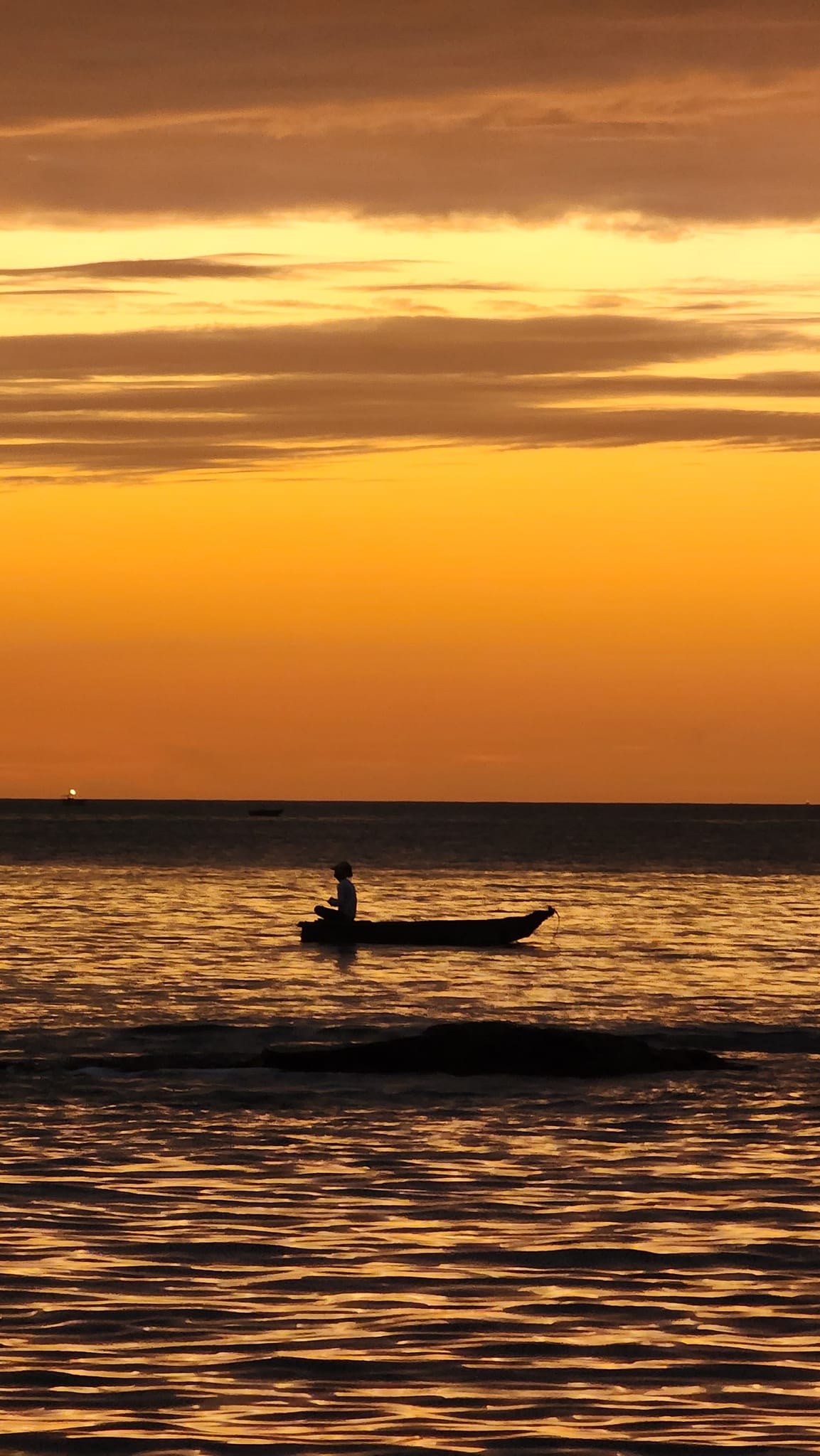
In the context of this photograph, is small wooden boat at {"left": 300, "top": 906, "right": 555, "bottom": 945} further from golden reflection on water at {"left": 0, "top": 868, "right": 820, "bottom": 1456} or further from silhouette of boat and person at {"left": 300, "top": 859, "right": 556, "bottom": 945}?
golden reflection on water at {"left": 0, "top": 868, "right": 820, "bottom": 1456}

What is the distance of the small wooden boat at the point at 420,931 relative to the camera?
6144 cm

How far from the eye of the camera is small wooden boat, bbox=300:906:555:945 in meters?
61.4

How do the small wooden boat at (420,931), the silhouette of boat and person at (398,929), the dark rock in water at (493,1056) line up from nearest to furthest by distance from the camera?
1. the dark rock in water at (493,1056)
2. the silhouette of boat and person at (398,929)
3. the small wooden boat at (420,931)

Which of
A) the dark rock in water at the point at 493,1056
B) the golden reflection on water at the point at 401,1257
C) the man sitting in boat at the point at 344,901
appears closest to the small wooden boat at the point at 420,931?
the man sitting in boat at the point at 344,901

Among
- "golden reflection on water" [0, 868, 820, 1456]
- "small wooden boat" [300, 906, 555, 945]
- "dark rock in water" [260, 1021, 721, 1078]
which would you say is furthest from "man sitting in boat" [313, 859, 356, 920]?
"dark rock in water" [260, 1021, 721, 1078]

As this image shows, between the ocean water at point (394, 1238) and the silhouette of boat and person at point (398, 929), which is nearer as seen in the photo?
the ocean water at point (394, 1238)

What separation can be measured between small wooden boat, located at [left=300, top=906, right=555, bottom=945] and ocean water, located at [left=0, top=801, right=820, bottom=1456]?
49.0ft

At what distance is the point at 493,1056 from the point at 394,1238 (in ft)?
41.5

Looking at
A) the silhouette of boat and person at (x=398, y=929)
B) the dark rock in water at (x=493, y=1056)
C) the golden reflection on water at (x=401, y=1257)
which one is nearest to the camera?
the golden reflection on water at (x=401, y=1257)

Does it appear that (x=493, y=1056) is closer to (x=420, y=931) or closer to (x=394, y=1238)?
(x=394, y=1238)

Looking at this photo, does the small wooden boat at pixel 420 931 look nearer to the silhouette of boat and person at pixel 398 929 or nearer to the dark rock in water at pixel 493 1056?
the silhouette of boat and person at pixel 398 929

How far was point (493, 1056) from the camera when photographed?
31438 millimetres

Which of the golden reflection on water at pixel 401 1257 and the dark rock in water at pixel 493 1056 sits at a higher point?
the dark rock in water at pixel 493 1056

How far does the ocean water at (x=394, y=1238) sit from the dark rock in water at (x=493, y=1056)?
588 mm
